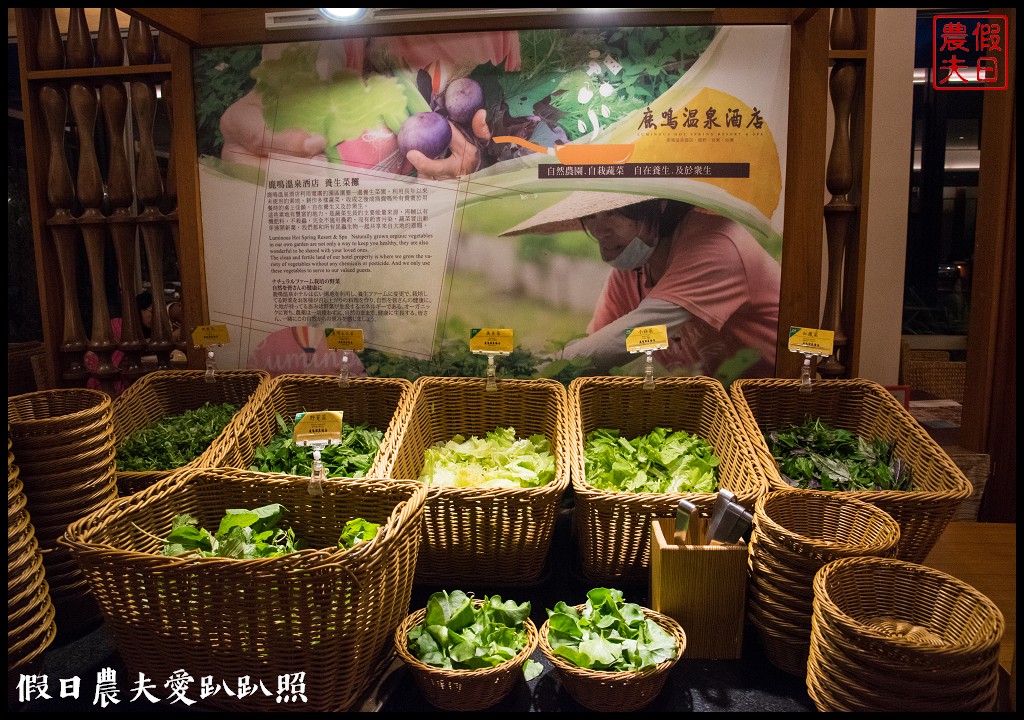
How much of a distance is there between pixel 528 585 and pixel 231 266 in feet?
5.98

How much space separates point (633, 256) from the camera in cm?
254

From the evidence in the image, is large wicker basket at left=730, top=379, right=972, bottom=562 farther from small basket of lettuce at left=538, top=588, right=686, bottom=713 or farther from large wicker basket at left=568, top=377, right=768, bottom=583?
small basket of lettuce at left=538, top=588, right=686, bottom=713

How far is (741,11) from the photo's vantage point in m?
2.37

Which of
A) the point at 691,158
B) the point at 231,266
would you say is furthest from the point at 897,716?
the point at 231,266

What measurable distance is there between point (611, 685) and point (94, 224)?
270 cm

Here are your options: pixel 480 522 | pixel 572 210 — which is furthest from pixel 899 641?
pixel 572 210

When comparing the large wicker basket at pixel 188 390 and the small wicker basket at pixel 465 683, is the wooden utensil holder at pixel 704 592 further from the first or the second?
the large wicker basket at pixel 188 390

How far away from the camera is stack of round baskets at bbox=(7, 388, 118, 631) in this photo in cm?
161

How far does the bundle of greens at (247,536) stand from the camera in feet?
5.01

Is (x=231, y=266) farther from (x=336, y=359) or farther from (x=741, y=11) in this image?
(x=741, y=11)

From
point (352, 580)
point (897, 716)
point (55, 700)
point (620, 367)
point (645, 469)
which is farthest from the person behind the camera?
point (620, 367)

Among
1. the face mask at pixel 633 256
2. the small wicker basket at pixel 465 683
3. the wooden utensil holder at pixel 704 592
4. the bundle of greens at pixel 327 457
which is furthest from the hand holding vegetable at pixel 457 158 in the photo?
the small wicker basket at pixel 465 683

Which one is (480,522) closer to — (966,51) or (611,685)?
(611,685)

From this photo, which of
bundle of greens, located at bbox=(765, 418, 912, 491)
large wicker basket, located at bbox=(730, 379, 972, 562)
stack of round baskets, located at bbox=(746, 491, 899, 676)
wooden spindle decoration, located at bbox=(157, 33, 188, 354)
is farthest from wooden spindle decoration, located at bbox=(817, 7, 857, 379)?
wooden spindle decoration, located at bbox=(157, 33, 188, 354)
